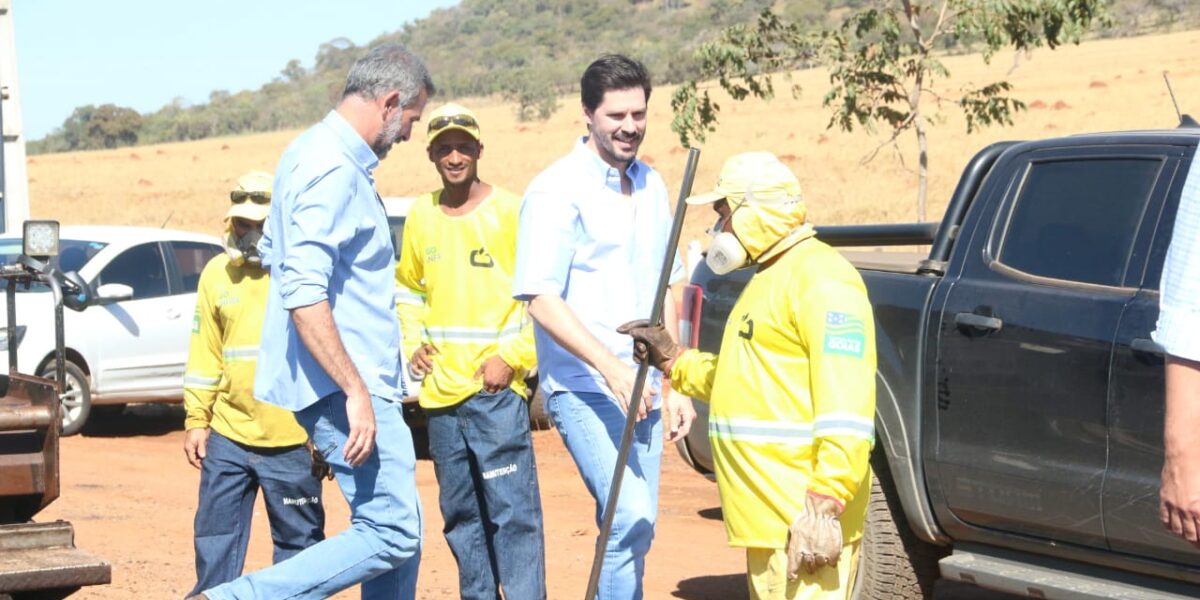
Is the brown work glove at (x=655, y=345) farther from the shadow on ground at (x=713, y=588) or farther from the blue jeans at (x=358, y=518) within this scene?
the shadow on ground at (x=713, y=588)

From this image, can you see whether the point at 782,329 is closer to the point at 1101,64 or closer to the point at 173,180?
the point at 173,180

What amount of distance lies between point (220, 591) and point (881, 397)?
2671 mm

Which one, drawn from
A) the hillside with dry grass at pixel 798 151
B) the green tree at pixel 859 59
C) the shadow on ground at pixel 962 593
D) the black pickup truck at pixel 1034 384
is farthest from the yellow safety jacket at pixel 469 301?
the hillside with dry grass at pixel 798 151

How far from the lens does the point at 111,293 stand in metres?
12.8

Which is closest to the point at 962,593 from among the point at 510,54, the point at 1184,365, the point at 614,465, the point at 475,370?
the point at 475,370

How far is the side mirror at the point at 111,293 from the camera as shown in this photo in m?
12.8

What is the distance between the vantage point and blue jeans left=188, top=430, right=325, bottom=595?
20.1 ft

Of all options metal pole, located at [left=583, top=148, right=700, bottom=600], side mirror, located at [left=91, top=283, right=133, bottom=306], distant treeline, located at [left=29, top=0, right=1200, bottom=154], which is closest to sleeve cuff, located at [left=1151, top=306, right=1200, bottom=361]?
metal pole, located at [left=583, top=148, right=700, bottom=600]

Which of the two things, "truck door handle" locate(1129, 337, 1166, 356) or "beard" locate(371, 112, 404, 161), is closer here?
"beard" locate(371, 112, 404, 161)

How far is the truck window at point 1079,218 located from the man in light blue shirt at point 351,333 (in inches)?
92.1

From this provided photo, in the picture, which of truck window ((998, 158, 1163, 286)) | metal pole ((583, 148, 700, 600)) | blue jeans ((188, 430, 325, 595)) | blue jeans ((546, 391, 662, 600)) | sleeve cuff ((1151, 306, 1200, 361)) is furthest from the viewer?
blue jeans ((188, 430, 325, 595))

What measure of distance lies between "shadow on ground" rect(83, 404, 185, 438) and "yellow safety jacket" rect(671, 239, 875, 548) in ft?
33.6

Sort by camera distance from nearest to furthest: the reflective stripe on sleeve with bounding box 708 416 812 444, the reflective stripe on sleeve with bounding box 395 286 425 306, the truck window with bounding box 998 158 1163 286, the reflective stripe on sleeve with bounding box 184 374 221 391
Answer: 1. the reflective stripe on sleeve with bounding box 708 416 812 444
2. the truck window with bounding box 998 158 1163 286
3. the reflective stripe on sleeve with bounding box 184 374 221 391
4. the reflective stripe on sleeve with bounding box 395 286 425 306

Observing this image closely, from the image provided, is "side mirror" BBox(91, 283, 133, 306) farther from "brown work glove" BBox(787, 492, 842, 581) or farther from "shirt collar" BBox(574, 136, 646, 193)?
"brown work glove" BBox(787, 492, 842, 581)
